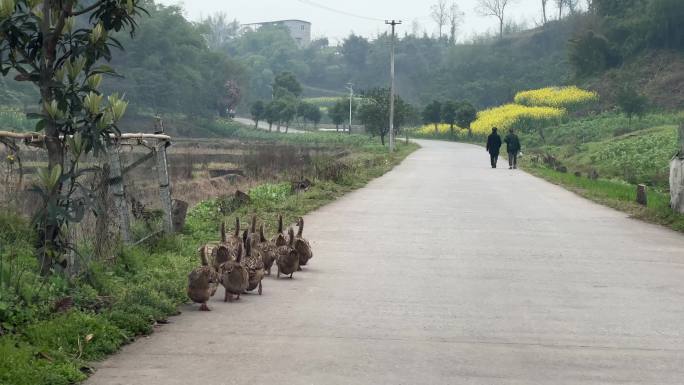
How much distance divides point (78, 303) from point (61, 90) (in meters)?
1.88

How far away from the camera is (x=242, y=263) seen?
943 cm

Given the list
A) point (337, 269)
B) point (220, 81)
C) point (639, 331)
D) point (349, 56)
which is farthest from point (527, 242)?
point (349, 56)

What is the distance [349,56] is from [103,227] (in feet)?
497

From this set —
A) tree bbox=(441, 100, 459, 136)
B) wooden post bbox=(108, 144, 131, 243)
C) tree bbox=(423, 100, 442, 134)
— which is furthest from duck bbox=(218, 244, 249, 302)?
tree bbox=(423, 100, 442, 134)

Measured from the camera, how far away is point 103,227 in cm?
982

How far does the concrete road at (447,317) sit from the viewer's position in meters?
6.67

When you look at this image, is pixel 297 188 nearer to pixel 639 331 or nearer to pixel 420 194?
pixel 420 194

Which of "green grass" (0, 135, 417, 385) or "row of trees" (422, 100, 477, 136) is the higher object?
"row of trees" (422, 100, 477, 136)

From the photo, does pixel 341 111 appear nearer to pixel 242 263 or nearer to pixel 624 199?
pixel 624 199

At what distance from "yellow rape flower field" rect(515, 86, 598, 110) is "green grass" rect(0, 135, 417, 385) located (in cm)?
7381

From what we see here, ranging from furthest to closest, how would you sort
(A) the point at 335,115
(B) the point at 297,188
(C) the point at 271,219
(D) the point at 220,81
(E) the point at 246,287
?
(D) the point at 220,81 → (A) the point at 335,115 → (B) the point at 297,188 → (C) the point at 271,219 → (E) the point at 246,287

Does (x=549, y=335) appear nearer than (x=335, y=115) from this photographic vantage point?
Yes

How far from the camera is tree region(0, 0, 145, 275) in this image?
8.10 meters

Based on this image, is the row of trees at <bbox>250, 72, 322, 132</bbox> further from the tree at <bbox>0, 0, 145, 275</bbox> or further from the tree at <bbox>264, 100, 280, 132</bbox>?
the tree at <bbox>0, 0, 145, 275</bbox>
